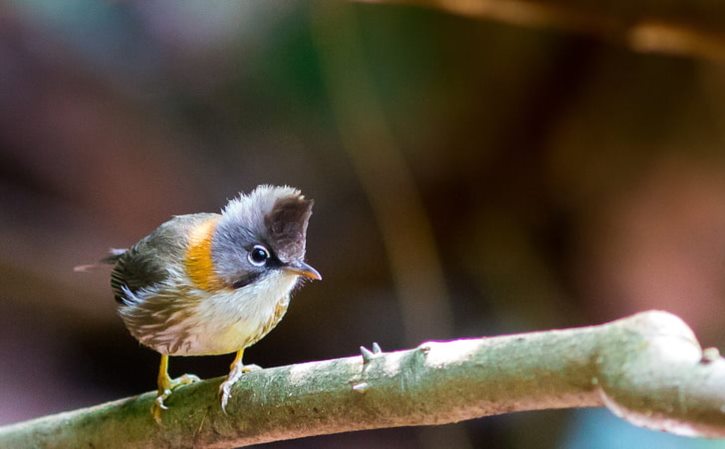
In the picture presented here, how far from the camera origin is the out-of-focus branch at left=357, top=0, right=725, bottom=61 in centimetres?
450

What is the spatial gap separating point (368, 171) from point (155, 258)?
2402mm

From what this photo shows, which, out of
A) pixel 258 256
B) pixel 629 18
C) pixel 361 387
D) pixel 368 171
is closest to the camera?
pixel 361 387

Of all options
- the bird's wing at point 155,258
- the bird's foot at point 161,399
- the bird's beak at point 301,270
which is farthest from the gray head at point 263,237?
the bird's foot at point 161,399

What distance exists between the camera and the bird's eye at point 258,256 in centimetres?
252

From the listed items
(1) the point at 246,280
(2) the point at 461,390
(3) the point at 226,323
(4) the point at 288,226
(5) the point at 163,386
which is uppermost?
(4) the point at 288,226

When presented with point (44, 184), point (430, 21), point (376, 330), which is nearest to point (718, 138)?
point (430, 21)

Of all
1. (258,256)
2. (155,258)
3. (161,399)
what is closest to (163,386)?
(161,399)

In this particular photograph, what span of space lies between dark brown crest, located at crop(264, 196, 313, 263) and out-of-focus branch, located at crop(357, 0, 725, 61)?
256cm

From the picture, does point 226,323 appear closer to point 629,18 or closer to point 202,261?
point 202,261

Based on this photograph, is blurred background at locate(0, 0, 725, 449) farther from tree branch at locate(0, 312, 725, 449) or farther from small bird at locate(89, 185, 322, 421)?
tree branch at locate(0, 312, 725, 449)

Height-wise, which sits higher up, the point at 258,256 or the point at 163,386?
the point at 258,256

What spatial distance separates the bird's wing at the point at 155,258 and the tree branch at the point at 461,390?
43 cm

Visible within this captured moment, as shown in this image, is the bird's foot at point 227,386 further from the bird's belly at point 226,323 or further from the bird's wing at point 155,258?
A: the bird's wing at point 155,258

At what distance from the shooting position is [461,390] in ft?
6.09
